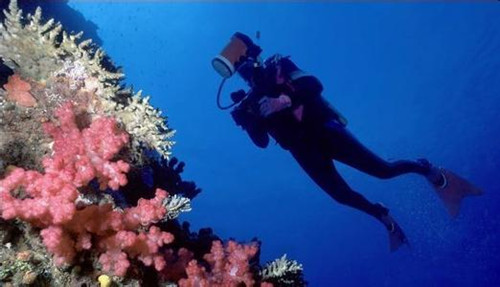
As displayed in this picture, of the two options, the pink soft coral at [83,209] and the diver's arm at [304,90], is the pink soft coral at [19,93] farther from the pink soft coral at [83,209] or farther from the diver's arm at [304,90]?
the diver's arm at [304,90]

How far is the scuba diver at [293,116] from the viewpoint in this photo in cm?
651

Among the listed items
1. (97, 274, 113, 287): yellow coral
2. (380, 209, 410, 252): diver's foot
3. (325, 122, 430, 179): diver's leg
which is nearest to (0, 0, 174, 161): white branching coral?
(97, 274, 113, 287): yellow coral

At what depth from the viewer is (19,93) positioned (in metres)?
3.22

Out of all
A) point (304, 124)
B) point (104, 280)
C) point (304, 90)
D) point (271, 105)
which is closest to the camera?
point (104, 280)

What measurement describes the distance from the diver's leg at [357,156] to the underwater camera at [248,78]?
139cm

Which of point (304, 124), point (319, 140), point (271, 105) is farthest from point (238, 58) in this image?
point (319, 140)

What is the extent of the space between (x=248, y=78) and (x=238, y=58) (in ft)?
1.38

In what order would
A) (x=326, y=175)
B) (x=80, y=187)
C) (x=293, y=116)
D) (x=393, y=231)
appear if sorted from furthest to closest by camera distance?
(x=393, y=231), (x=326, y=175), (x=293, y=116), (x=80, y=187)

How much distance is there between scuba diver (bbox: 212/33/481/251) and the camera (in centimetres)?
651

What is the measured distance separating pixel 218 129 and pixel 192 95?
671cm

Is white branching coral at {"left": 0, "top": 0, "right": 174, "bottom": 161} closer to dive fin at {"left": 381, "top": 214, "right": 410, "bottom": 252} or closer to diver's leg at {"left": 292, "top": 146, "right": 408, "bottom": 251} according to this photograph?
diver's leg at {"left": 292, "top": 146, "right": 408, "bottom": 251}

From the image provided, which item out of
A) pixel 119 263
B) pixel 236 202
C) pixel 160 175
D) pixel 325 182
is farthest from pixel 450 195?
pixel 236 202

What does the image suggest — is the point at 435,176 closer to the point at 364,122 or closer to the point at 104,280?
the point at 104,280

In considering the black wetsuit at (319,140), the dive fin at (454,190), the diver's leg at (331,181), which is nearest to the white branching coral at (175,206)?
the black wetsuit at (319,140)
